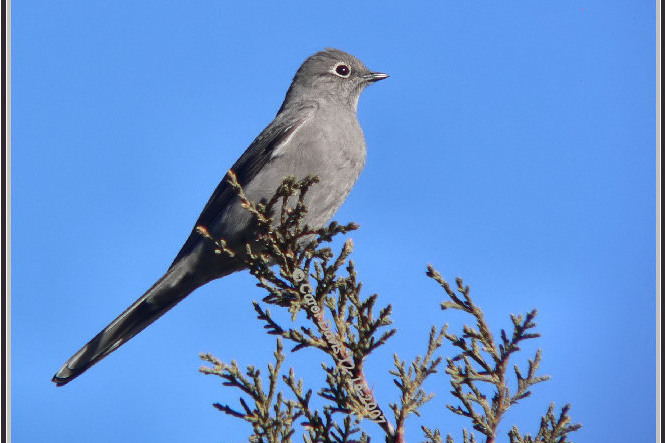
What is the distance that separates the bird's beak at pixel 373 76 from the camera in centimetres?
887

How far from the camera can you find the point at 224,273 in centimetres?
725

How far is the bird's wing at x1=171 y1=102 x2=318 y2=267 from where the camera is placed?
7.29 metres

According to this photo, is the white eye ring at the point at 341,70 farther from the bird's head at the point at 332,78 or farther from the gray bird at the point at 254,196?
the gray bird at the point at 254,196

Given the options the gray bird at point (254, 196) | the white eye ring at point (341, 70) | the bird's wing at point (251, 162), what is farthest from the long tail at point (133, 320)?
the white eye ring at point (341, 70)

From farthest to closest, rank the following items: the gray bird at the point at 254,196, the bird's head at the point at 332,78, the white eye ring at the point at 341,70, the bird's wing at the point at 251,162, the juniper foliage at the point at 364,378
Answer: the white eye ring at the point at 341,70 → the bird's head at the point at 332,78 → the bird's wing at the point at 251,162 → the gray bird at the point at 254,196 → the juniper foliage at the point at 364,378

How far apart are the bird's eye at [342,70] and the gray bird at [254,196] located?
1178 millimetres

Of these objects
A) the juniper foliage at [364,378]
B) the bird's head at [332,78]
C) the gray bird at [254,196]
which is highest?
the bird's head at [332,78]

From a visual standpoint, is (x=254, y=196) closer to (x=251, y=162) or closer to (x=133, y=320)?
(x=251, y=162)

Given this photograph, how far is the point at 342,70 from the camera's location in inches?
348

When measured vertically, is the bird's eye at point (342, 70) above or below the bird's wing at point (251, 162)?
above

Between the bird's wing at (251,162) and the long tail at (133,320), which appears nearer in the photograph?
the long tail at (133,320)

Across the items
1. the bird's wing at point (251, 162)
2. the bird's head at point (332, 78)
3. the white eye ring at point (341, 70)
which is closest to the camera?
the bird's wing at point (251, 162)

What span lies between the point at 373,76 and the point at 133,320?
396cm

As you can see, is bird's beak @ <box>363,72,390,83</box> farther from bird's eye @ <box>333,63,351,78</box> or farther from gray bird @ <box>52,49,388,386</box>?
gray bird @ <box>52,49,388,386</box>
